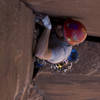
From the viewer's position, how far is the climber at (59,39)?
1.49 m

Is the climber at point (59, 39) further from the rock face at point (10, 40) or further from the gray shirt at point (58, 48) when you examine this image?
the rock face at point (10, 40)

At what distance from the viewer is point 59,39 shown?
1634 mm

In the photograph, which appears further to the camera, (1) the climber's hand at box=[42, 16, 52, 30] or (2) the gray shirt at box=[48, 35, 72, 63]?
(2) the gray shirt at box=[48, 35, 72, 63]

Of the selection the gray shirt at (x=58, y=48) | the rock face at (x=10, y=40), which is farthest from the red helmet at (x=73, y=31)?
the rock face at (x=10, y=40)

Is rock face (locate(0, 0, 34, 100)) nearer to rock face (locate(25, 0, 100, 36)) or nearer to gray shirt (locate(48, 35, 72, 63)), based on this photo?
rock face (locate(25, 0, 100, 36))

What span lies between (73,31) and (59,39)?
0.65ft

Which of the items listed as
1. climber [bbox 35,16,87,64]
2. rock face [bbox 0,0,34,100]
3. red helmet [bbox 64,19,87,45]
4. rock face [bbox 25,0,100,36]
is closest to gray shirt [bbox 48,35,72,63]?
climber [bbox 35,16,87,64]

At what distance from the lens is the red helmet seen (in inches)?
58.5

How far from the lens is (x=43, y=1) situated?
45.0 inches

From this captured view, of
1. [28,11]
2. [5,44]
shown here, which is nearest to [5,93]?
[5,44]

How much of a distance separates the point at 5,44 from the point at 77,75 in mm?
1547

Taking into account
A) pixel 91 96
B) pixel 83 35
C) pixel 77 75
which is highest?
pixel 83 35

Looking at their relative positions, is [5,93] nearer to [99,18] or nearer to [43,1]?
[43,1]

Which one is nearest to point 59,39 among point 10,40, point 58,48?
point 58,48
